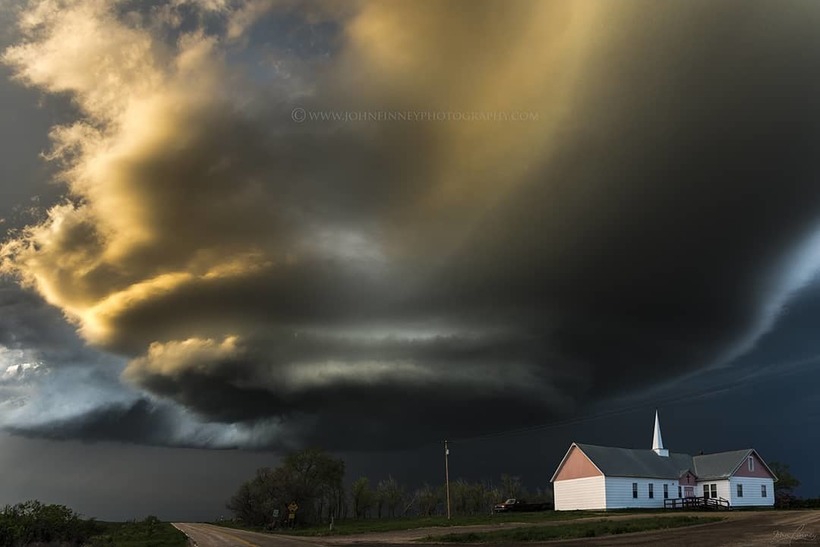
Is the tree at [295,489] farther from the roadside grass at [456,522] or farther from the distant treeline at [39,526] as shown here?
the distant treeline at [39,526]

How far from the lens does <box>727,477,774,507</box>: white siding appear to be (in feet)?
265

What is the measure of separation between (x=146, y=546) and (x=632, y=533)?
106ft

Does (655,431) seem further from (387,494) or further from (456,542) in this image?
(456,542)

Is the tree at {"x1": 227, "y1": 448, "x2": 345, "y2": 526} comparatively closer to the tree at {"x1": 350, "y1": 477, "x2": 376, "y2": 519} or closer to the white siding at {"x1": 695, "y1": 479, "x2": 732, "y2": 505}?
the tree at {"x1": 350, "y1": 477, "x2": 376, "y2": 519}

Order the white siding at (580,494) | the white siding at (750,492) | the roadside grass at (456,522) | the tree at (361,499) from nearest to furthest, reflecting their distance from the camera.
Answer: the roadside grass at (456,522) → the white siding at (580,494) → the white siding at (750,492) → the tree at (361,499)

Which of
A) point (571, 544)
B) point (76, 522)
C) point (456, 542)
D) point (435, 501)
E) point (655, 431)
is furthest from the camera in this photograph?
point (435, 501)

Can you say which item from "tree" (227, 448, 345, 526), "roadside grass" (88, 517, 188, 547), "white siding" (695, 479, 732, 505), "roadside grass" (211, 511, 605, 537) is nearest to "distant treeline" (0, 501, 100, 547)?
"roadside grass" (88, 517, 188, 547)

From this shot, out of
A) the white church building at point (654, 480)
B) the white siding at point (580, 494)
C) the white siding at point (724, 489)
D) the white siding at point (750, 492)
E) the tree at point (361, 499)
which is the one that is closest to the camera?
the white siding at point (580, 494)

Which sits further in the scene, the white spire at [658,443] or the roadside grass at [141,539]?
the white spire at [658,443]

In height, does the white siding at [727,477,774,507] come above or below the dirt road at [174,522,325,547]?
below

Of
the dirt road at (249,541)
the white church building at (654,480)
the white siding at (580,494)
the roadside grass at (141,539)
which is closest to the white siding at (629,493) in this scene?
the white church building at (654,480)

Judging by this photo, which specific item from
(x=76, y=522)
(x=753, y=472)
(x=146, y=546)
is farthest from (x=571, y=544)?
(x=753, y=472)

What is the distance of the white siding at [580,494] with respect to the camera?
243 ft

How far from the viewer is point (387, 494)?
12950 cm
